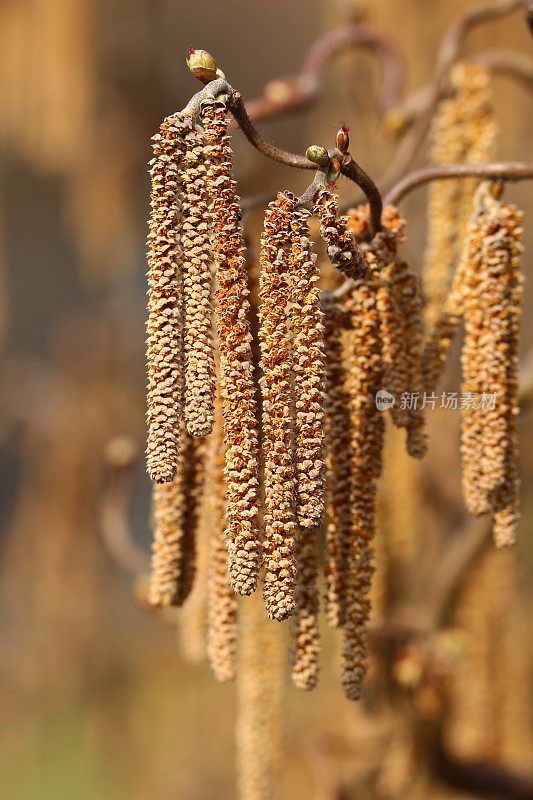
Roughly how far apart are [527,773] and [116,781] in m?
1.83

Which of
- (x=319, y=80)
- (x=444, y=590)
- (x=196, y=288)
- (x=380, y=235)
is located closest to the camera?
(x=196, y=288)

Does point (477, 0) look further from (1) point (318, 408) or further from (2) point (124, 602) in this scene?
(2) point (124, 602)

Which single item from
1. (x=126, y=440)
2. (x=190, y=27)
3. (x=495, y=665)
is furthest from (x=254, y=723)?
(x=190, y=27)

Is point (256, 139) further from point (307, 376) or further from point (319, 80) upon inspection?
point (319, 80)

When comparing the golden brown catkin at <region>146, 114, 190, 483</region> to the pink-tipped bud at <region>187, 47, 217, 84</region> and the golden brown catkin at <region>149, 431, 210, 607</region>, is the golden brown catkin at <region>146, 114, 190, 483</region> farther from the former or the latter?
the golden brown catkin at <region>149, 431, 210, 607</region>

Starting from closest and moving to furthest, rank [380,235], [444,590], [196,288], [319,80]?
1. [196,288]
2. [380,235]
3. [319,80]
4. [444,590]

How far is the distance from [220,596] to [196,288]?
0.33m

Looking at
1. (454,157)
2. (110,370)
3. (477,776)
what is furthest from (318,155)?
(110,370)

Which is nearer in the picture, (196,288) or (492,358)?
(196,288)

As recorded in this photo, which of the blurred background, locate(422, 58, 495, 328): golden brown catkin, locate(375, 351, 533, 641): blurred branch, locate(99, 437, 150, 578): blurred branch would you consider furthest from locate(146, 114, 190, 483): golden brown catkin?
the blurred background

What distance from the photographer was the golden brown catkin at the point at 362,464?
0.71m

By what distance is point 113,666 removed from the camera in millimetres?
3844

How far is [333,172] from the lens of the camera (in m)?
0.60

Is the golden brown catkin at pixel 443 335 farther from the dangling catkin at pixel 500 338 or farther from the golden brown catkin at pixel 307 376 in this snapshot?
the golden brown catkin at pixel 307 376
